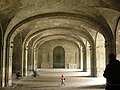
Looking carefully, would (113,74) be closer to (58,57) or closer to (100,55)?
(100,55)

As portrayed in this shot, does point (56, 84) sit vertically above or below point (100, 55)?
below

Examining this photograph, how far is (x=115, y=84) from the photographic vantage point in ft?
24.1

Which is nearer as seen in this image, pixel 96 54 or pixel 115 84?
pixel 115 84

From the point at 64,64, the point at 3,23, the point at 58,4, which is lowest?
the point at 64,64

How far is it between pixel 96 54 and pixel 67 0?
10204 millimetres

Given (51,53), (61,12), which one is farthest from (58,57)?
(61,12)

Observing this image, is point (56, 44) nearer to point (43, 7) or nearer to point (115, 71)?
point (43, 7)

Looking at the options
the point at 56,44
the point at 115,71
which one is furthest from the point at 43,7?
the point at 56,44

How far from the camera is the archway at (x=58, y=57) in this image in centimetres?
4016

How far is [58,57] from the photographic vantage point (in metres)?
40.2

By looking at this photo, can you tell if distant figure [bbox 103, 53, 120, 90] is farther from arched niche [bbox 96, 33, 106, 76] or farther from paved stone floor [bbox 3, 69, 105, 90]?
arched niche [bbox 96, 33, 106, 76]

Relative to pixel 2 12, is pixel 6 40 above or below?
below

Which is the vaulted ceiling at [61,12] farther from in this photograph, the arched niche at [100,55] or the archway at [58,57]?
the archway at [58,57]

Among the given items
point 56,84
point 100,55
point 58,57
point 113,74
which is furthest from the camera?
point 58,57
